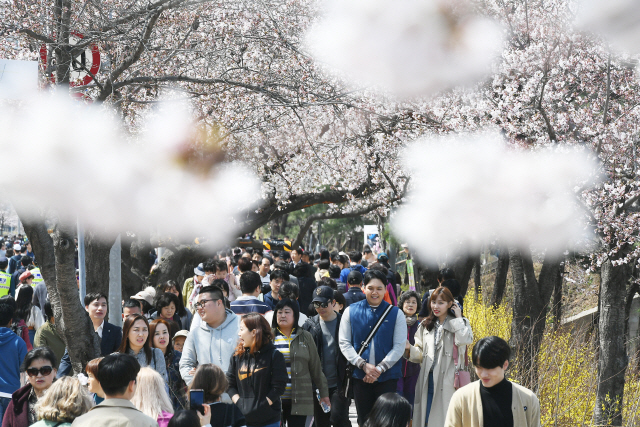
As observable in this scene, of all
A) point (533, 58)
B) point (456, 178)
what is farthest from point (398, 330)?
point (456, 178)

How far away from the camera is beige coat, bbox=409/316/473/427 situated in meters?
6.08

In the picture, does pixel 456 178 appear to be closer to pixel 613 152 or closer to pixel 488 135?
pixel 488 135

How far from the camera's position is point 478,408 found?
408 cm

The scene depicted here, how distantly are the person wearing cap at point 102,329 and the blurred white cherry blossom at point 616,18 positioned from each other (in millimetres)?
5684

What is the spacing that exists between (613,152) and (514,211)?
206 centimetres

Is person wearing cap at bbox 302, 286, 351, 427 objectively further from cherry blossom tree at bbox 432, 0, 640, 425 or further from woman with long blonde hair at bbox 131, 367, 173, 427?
cherry blossom tree at bbox 432, 0, 640, 425

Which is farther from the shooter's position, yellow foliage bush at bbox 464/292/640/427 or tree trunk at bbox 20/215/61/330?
yellow foliage bush at bbox 464/292/640/427

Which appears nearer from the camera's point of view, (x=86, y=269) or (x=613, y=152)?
(x=86, y=269)

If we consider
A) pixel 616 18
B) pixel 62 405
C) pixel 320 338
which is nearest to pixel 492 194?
pixel 616 18

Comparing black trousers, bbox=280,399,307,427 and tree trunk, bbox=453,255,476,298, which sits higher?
tree trunk, bbox=453,255,476,298

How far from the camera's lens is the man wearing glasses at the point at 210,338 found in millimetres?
5676

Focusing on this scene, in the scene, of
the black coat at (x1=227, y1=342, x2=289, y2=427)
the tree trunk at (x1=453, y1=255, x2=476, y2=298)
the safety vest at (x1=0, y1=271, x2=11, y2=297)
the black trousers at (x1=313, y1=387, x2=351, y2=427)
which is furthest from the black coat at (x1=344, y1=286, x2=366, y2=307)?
the tree trunk at (x1=453, y1=255, x2=476, y2=298)

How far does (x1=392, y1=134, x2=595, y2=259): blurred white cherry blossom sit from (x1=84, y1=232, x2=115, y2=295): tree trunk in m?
6.62

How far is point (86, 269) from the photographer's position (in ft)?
25.9
